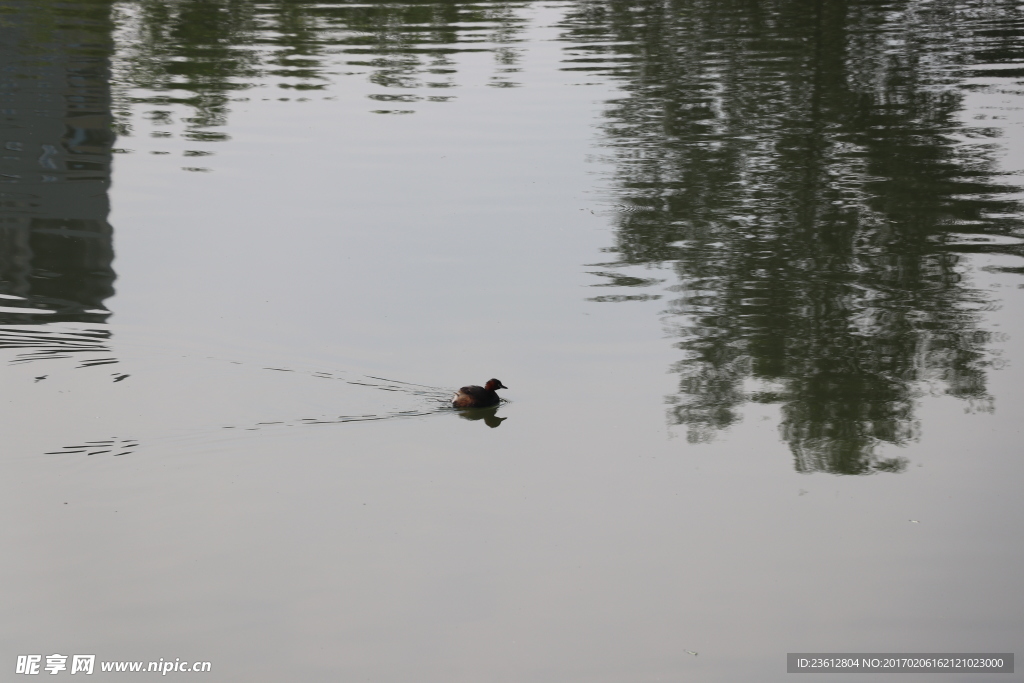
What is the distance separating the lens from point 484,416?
10336 millimetres

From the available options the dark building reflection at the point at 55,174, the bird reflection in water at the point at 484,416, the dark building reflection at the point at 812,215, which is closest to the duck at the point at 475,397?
the bird reflection in water at the point at 484,416

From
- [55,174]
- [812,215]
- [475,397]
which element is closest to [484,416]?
[475,397]

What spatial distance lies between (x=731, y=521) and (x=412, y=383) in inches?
133

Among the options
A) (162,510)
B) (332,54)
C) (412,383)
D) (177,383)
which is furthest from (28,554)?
(332,54)

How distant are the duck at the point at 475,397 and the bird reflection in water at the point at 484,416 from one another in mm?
42

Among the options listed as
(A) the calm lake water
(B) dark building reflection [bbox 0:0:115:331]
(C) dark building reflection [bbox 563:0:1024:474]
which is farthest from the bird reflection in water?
(B) dark building reflection [bbox 0:0:115:331]

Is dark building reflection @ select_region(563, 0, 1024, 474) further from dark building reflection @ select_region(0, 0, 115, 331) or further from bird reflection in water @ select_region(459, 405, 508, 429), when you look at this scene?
dark building reflection @ select_region(0, 0, 115, 331)

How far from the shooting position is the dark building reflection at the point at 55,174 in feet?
42.6

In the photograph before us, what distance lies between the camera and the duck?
1027 centimetres

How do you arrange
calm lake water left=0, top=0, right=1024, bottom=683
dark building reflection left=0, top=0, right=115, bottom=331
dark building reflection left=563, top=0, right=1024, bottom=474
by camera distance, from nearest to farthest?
calm lake water left=0, top=0, right=1024, bottom=683 → dark building reflection left=563, top=0, right=1024, bottom=474 → dark building reflection left=0, top=0, right=115, bottom=331

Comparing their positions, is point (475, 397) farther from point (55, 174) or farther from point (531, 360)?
point (55, 174)

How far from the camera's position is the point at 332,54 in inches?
1069

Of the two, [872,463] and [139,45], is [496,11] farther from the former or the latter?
[872,463]

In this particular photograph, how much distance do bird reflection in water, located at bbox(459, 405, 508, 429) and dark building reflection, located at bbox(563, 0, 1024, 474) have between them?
152 centimetres
